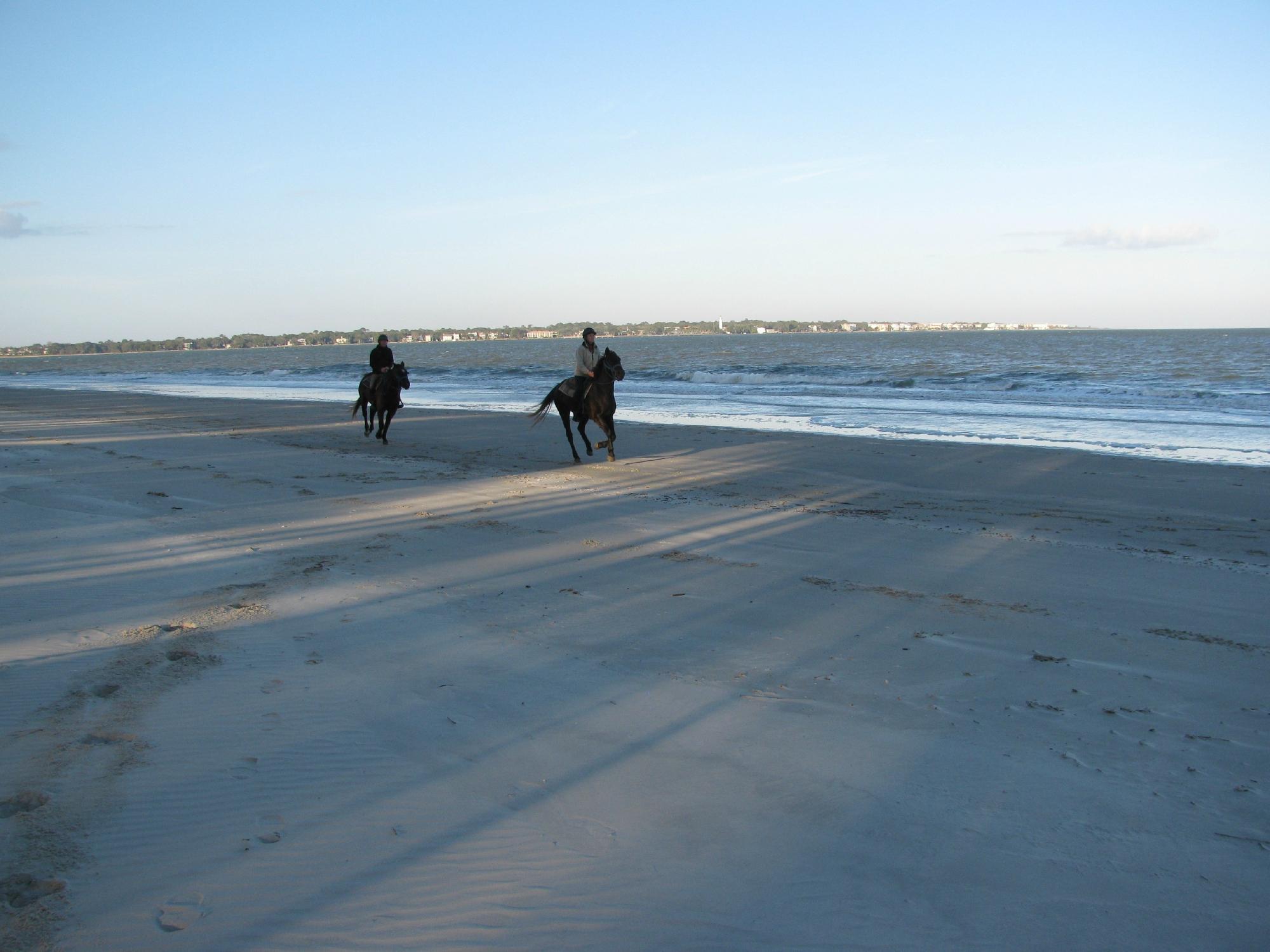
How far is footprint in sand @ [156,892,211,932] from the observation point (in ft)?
7.48

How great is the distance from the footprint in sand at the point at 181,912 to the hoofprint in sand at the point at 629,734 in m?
0.01

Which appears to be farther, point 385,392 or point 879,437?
point 879,437

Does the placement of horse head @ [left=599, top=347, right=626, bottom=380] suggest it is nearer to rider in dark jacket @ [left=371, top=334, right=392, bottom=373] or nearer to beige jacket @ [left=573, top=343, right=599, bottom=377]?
beige jacket @ [left=573, top=343, right=599, bottom=377]

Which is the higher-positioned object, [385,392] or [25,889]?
[385,392]

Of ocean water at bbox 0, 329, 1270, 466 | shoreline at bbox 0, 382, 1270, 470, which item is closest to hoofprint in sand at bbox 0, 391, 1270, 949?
shoreline at bbox 0, 382, 1270, 470

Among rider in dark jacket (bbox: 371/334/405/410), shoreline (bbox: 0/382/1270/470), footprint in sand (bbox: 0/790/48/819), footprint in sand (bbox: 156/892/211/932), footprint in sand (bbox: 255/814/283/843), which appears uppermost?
rider in dark jacket (bbox: 371/334/405/410)

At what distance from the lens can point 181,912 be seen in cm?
233

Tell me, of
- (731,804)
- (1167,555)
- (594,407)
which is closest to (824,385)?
(594,407)

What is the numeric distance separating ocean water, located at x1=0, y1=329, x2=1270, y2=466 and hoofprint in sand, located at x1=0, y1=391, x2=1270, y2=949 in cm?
921

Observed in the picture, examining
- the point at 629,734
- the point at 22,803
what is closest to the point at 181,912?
the point at 22,803

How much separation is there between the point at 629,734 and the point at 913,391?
27.3m

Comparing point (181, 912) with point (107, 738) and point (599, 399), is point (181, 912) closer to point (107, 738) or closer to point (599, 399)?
point (107, 738)

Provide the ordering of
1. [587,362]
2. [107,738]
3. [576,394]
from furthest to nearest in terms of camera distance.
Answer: [576,394]
[587,362]
[107,738]

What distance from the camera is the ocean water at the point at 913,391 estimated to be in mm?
16203
